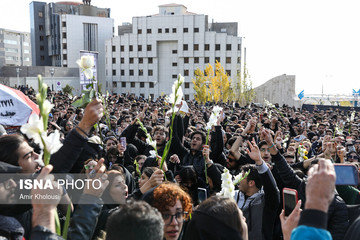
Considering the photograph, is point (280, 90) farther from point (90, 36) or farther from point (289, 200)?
point (289, 200)

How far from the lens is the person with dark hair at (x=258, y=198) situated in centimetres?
412

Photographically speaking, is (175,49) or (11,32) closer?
(175,49)

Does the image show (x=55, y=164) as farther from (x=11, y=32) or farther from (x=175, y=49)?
(x=11, y=32)

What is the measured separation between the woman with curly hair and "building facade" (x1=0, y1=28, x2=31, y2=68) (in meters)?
107

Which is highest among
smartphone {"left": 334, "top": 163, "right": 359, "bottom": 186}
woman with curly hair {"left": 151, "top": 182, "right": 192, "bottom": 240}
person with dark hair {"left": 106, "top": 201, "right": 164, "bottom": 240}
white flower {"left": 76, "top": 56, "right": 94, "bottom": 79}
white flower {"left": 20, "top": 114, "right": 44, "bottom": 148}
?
white flower {"left": 76, "top": 56, "right": 94, "bottom": 79}

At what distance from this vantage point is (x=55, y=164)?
9.12 ft

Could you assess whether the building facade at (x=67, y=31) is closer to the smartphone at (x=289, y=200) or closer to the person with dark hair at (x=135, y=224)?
the smartphone at (x=289, y=200)

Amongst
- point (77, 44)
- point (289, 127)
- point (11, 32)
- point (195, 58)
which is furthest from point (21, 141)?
point (11, 32)

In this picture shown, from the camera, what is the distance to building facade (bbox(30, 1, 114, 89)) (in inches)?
2842

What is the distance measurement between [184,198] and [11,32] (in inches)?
4497

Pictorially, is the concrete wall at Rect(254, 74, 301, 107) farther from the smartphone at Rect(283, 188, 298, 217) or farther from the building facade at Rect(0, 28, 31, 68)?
the building facade at Rect(0, 28, 31, 68)

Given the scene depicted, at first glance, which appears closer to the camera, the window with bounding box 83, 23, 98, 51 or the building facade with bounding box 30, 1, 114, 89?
the building facade with bounding box 30, 1, 114, 89

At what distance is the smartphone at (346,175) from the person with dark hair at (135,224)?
5.06ft

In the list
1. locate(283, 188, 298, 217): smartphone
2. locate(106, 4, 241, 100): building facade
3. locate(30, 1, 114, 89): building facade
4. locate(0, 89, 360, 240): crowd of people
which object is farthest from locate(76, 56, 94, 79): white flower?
locate(30, 1, 114, 89): building facade
